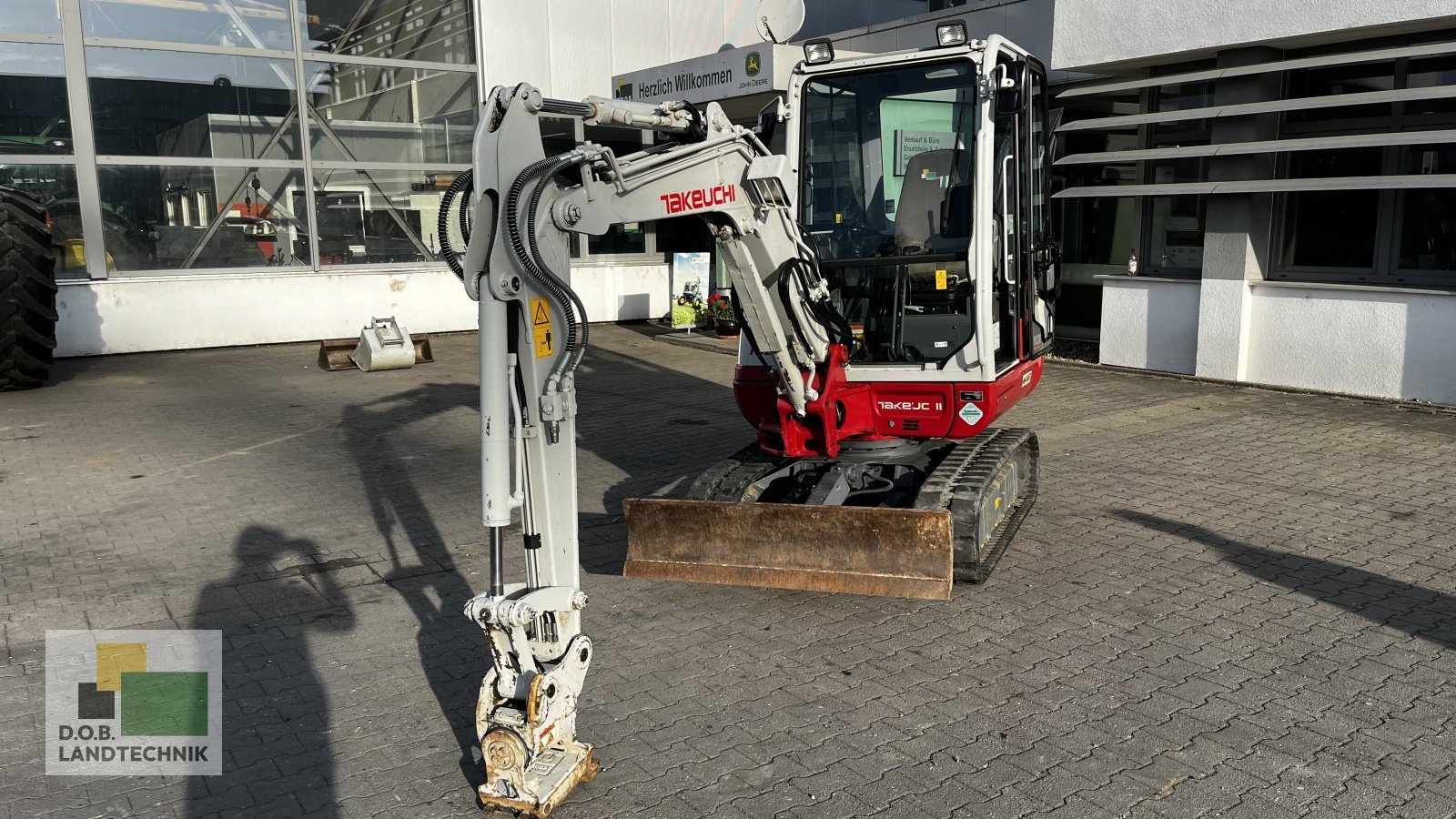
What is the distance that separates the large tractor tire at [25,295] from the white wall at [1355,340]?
13551mm

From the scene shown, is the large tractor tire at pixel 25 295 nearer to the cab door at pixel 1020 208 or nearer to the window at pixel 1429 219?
the cab door at pixel 1020 208

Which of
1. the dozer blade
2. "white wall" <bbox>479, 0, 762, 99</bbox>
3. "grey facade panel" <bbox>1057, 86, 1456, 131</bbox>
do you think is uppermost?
"white wall" <bbox>479, 0, 762, 99</bbox>

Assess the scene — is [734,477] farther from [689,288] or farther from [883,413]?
[689,288]

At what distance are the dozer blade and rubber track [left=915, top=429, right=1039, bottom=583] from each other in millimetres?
343

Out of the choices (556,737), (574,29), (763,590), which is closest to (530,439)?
(556,737)

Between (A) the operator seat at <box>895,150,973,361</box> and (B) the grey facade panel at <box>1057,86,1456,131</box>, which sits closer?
(A) the operator seat at <box>895,150,973,361</box>

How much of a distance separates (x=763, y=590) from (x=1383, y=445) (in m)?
6.23

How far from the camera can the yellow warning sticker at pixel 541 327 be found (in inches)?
167

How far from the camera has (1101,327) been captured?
45.1 ft

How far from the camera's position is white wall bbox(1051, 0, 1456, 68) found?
10.5m

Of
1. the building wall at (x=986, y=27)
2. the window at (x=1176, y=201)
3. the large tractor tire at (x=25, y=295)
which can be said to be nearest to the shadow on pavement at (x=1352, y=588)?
the window at (x=1176, y=201)

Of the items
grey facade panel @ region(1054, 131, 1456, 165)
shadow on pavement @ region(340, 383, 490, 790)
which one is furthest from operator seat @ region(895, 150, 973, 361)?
grey facade panel @ region(1054, 131, 1456, 165)

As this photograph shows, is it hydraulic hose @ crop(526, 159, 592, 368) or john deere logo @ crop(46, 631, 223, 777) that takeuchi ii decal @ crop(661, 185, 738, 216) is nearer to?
hydraulic hose @ crop(526, 159, 592, 368)

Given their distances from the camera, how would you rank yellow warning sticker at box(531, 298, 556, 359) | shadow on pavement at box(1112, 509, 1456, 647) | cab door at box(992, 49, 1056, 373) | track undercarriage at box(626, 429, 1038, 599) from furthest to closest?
cab door at box(992, 49, 1056, 373) → track undercarriage at box(626, 429, 1038, 599) → shadow on pavement at box(1112, 509, 1456, 647) → yellow warning sticker at box(531, 298, 556, 359)
